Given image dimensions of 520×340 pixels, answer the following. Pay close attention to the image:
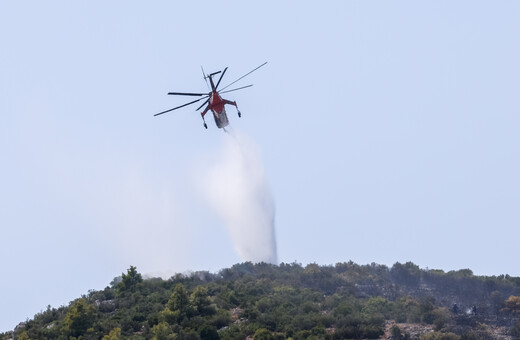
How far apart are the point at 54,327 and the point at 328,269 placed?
112ft

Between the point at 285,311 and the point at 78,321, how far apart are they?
14.8 metres

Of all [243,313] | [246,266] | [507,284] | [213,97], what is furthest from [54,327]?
[507,284]

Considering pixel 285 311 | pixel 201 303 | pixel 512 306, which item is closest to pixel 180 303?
pixel 201 303

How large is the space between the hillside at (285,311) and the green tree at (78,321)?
68mm

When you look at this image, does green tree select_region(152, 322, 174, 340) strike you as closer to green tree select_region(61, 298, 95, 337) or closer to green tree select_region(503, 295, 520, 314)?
green tree select_region(61, 298, 95, 337)

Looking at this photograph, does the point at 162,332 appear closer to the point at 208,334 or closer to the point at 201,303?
the point at 208,334

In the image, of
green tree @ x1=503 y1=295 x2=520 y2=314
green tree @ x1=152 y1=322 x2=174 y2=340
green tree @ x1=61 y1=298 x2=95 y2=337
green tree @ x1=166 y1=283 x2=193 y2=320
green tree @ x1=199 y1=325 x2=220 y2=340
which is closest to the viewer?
green tree @ x1=152 y1=322 x2=174 y2=340

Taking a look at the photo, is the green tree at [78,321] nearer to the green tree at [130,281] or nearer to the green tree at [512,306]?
the green tree at [130,281]

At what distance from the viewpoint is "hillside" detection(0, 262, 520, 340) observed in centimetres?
4531

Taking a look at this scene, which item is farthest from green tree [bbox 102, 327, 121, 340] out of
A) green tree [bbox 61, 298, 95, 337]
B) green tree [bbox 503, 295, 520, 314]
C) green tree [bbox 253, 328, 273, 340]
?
green tree [bbox 503, 295, 520, 314]

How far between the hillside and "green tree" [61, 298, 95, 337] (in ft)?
0.22

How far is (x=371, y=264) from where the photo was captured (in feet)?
268

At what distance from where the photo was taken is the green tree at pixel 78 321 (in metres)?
47.8

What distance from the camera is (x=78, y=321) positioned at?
48.0m
